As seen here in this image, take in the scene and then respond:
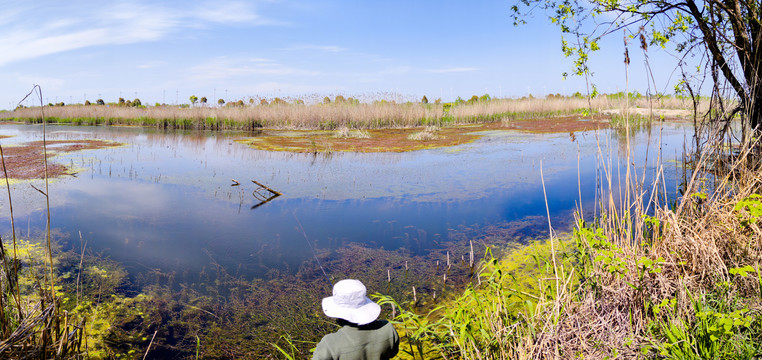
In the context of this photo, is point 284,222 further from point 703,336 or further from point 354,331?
point 703,336

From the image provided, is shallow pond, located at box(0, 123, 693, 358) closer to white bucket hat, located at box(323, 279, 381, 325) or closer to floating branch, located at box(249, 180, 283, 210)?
floating branch, located at box(249, 180, 283, 210)

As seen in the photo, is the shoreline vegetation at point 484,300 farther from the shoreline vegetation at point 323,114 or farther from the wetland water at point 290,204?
the shoreline vegetation at point 323,114

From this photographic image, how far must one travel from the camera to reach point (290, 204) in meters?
7.50

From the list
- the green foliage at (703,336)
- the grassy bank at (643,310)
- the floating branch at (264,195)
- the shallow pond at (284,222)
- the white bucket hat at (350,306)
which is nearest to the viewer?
the white bucket hat at (350,306)

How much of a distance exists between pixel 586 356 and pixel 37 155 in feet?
48.9

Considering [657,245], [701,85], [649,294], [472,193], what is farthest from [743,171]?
[472,193]

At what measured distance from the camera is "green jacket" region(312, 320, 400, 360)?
6.61ft

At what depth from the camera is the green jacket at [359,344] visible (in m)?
2.01

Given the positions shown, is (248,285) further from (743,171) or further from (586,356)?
(743,171)

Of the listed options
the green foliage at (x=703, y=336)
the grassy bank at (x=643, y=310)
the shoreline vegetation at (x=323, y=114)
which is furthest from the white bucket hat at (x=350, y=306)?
the shoreline vegetation at (x=323, y=114)

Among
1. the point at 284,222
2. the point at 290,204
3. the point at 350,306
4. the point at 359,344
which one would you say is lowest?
the point at 284,222

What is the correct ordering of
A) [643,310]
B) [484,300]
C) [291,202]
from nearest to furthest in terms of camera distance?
[643,310]
[484,300]
[291,202]

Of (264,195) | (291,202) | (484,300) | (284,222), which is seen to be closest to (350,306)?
(484,300)

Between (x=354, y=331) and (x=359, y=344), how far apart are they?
6 centimetres
